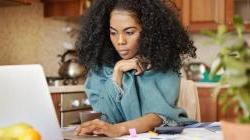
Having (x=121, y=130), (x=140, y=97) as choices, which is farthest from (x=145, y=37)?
(x=121, y=130)

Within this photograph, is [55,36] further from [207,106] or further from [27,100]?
[27,100]

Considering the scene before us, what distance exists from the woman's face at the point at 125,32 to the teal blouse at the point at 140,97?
7 centimetres

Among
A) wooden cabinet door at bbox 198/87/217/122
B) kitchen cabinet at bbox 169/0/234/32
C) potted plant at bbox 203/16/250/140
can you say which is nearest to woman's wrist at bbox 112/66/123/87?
potted plant at bbox 203/16/250/140

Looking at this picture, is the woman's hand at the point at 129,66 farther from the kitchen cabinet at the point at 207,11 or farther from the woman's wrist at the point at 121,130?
the kitchen cabinet at the point at 207,11

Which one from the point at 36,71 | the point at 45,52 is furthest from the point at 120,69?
the point at 45,52

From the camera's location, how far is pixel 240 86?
18.8 inches

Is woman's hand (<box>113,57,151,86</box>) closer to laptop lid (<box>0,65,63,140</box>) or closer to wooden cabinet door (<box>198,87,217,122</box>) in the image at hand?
laptop lid (<box>0,65,63,140</box>)

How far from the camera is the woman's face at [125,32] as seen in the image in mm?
1110

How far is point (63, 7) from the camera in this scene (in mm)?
3127

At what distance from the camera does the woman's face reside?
111 centimetres

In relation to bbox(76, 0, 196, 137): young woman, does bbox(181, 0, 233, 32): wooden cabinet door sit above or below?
above

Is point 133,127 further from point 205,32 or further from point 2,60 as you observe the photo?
point 2,60

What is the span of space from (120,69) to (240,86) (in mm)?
695

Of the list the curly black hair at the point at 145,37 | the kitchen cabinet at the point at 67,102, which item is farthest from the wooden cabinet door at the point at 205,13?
the curly black hair at the point at 145,37
